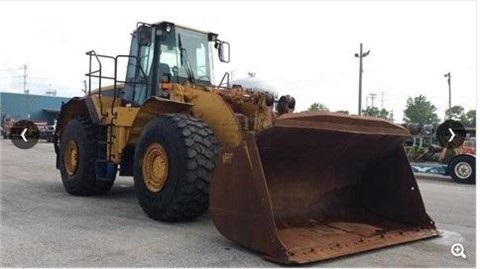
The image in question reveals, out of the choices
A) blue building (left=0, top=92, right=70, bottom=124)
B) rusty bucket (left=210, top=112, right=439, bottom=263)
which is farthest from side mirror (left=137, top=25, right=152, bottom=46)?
blue building (left=0, top=92, right=70, bottom=124)

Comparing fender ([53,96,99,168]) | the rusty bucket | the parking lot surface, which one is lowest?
the parking lot surface

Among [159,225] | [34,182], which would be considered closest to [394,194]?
[159,225]

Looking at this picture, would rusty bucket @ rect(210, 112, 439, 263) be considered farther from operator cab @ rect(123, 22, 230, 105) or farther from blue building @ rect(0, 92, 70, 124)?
blue building @ rect(0, 92, 70, 124)

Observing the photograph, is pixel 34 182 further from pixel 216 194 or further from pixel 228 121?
pixel 216 194

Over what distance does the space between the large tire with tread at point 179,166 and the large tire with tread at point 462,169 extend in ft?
35.1

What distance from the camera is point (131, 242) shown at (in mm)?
5211

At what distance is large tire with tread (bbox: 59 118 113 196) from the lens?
8.19 metres

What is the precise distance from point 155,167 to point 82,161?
2501 millimetres

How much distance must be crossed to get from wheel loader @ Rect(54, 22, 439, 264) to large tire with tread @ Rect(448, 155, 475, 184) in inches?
366

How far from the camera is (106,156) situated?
7984 mm

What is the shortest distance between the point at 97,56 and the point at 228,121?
3.04 m

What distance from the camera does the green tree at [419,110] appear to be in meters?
71.6

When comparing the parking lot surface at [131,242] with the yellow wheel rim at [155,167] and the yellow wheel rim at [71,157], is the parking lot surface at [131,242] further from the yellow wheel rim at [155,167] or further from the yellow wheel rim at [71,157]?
the yellow wheel rim at [71,157]

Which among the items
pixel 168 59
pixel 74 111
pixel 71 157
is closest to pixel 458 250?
pixel 168 59
